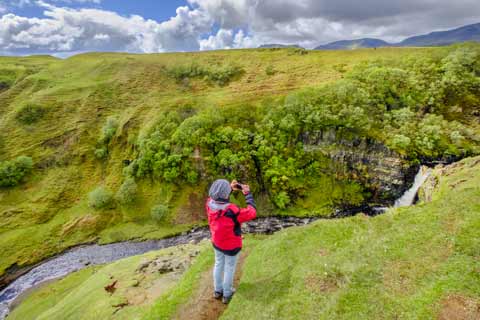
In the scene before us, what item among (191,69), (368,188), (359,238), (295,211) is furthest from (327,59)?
(359,238)

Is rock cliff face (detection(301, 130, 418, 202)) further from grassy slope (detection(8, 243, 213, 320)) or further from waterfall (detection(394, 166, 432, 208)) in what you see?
grassy slope (detection(8, 243, 213, 320))

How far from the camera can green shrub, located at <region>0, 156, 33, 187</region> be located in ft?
205

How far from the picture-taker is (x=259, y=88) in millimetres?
94500

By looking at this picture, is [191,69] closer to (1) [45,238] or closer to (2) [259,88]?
(2) [259,88]

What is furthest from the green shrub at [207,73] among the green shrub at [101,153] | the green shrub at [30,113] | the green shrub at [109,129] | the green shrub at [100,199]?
the green shrub at [100,199]

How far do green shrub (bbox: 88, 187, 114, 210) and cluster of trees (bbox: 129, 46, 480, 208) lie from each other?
8291mm

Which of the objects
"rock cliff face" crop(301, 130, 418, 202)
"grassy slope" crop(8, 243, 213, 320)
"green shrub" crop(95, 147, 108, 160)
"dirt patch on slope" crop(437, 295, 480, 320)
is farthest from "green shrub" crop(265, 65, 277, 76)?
"dirt patch on slope" crop(437, 295, 480, 320)

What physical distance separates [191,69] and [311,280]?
393ft

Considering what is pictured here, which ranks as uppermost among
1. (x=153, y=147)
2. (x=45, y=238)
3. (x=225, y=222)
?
(x=225, y=222)

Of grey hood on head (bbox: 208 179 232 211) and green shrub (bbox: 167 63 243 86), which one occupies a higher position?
green shrub (bbox: 167 63 243 86)

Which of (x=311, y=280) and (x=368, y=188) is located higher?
(x=311, y=280)

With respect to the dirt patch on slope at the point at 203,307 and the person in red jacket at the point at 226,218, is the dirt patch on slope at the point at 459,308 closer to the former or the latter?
the person in red jacket at the point at 226,218

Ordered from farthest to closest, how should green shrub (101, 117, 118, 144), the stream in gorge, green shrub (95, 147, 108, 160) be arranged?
1. green shrub (101, 117, 118, 144)
2. green shrub (95, 147, 108, 160)
3. the stream in gorge

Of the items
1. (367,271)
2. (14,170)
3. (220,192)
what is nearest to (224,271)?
(220,192)
